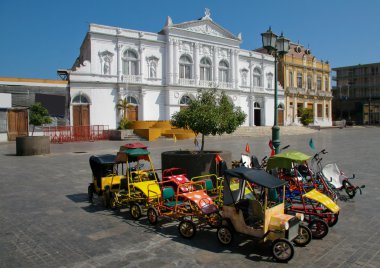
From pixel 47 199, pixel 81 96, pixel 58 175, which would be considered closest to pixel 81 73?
pixel 81 96

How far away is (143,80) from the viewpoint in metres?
37.9

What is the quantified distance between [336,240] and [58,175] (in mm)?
9628

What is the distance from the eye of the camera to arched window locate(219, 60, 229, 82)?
44.8 metres

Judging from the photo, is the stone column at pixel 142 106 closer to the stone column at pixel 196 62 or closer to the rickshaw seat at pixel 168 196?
the stone column at pixel 196 62

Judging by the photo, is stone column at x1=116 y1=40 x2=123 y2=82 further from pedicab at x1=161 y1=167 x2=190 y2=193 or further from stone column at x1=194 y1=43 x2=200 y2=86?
pedicab at x1=161 y1=167 x2=190 y2=193

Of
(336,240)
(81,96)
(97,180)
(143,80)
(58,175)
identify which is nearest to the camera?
(336,240)

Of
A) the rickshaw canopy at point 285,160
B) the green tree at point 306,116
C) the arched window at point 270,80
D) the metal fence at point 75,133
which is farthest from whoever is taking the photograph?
the green tree at point 306,116

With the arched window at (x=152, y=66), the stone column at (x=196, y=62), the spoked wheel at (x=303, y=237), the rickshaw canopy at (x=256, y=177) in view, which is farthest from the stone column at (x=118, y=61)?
the spoked wheel at (x=303, y=237)

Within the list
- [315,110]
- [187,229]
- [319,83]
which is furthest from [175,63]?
[187,229]

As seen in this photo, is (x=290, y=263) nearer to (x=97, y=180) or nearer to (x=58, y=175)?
(x=97, y=180)

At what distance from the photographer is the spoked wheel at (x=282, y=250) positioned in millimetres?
5105

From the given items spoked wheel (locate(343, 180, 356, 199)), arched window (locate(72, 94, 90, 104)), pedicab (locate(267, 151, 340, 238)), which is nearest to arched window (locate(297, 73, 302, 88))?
arched window (locate(72, 94, 90, 104))

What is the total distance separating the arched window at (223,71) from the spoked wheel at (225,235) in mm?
39961

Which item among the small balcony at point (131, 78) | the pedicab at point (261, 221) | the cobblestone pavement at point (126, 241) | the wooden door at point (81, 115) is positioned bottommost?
the cobblestone pavement at point (126, 241)
